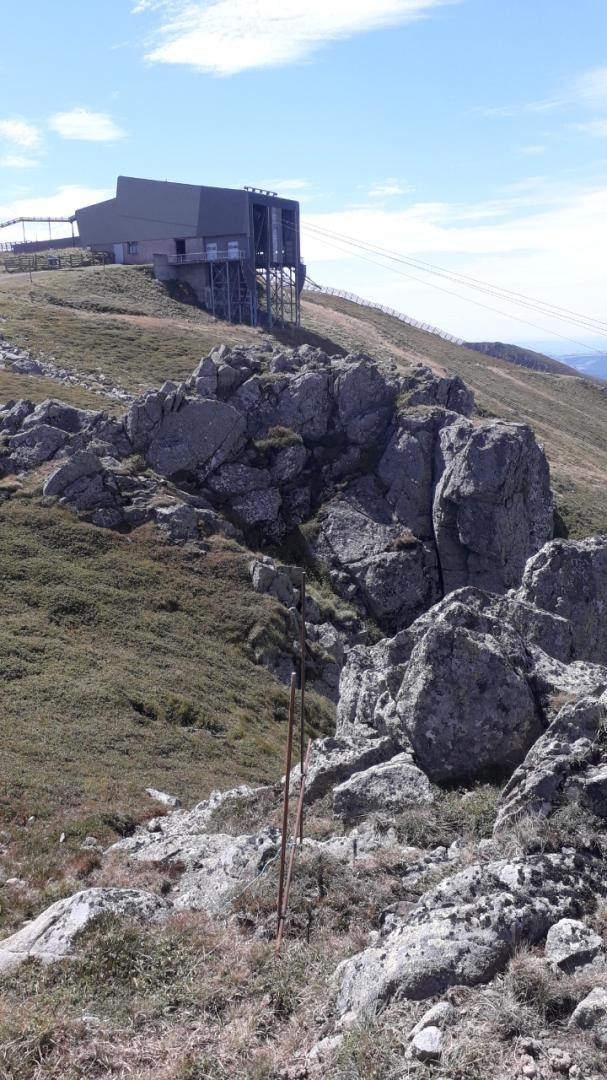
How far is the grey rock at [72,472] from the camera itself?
3703 centimetres

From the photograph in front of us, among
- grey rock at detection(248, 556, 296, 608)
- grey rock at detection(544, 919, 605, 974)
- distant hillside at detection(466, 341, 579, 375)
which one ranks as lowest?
grey rock at detection(248, 556, 296, 608)

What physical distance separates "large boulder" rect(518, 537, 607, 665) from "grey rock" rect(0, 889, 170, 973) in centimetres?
1517

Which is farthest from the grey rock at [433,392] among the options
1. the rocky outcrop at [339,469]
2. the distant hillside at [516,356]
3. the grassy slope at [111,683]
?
the distant hillside at [516,356]

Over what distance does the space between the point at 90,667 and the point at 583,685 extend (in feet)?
52.9

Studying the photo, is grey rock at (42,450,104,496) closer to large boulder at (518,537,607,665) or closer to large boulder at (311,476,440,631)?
large boulder at (311,476,440,631)

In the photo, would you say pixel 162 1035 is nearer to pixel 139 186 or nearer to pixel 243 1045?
pixel 243 1045

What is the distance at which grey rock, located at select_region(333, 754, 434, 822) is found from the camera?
13.5 metres

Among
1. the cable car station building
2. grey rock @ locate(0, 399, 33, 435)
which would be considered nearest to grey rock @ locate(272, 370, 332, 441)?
grey rock @ locate(0, 399, 33, 435)

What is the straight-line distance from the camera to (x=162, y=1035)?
8.14 meters

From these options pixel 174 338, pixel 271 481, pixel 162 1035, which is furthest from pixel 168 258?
pixel 162 1035

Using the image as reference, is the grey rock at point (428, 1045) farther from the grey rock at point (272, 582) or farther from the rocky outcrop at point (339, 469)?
the rocky outcrop at point (339, 469)

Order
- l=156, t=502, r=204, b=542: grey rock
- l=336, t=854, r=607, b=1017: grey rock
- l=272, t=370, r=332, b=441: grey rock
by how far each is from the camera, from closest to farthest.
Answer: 1. l=336, t=854, r=607, b=1017: grey rock
2. l=156, t=502, r=204, b=542: grey rock
3. l=272, t=370, r=332, b=441: grey rock

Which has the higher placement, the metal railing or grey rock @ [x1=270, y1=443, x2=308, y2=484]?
the metal railing

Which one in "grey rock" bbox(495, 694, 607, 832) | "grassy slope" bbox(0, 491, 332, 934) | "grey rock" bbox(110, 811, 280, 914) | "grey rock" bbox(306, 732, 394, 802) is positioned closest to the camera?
"grey rock" bbox(495, 694, 607, 832)
